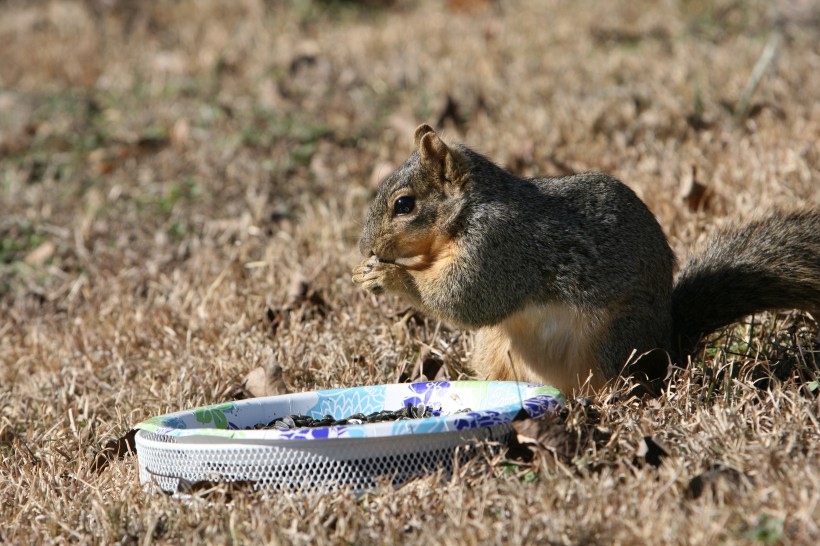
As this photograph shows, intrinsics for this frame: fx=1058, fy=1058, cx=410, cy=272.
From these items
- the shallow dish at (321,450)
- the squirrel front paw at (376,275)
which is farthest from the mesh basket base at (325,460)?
the squirrel front paw at (376,275)

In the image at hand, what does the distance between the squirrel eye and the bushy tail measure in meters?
0.78

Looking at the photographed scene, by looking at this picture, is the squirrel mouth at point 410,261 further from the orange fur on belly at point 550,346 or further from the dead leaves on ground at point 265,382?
the dead leaves on ground at point 265,382

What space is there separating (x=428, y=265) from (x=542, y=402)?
0.70m

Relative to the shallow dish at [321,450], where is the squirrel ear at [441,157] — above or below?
above

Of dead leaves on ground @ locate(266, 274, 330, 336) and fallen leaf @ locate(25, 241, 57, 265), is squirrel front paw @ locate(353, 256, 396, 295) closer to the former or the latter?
dead leaves on ground @ locate(266, 274, 330, 336)

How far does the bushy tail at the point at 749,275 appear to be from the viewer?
274 centimetres

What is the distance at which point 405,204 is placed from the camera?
114 inches

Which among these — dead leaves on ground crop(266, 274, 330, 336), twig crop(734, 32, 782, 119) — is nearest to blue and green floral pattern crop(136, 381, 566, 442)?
dead leaves on ground crop(266, 274, 330, 336)

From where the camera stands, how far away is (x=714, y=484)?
6.72 feet

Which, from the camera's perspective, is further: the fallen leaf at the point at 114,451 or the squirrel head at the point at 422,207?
the squirrel head at the point at 422,207

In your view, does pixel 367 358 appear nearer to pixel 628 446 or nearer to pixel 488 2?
pixel 628 446

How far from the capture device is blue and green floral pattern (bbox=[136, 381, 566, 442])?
2.20 m

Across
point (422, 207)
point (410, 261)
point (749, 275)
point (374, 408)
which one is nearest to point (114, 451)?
point (374, 408)

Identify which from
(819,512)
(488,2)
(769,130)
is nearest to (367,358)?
(819,512)
